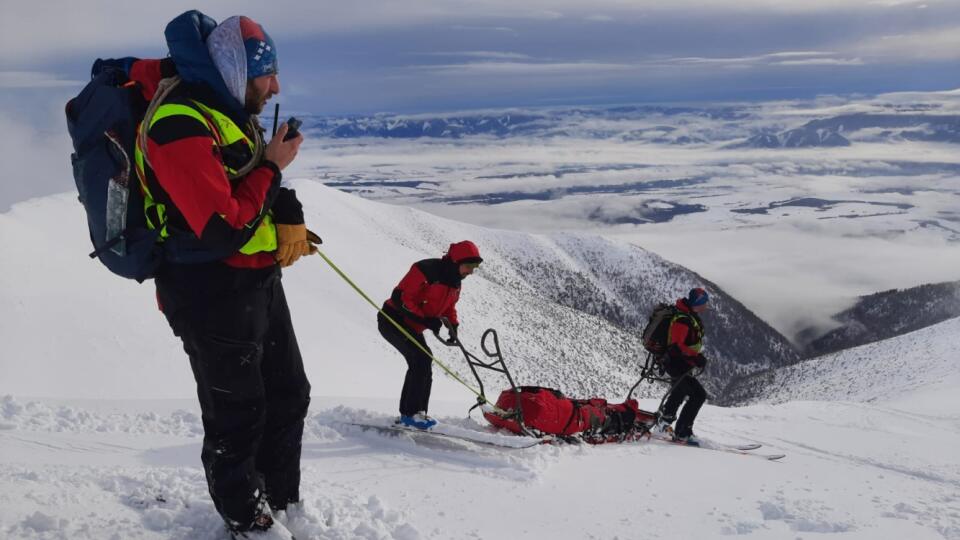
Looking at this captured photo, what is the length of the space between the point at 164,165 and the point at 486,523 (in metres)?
3.60

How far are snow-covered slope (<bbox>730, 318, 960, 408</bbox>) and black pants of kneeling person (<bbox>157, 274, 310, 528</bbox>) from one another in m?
A: 30.9

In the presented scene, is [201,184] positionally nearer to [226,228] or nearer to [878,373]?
[226,228]

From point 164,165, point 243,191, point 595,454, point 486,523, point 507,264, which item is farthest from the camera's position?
point 507,264

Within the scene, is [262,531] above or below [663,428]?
above

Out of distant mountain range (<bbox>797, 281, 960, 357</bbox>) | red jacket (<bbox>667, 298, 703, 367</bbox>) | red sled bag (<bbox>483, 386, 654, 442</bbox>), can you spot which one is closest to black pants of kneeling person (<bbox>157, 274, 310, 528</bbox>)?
red sled bag (<bbox>483, 386, 654, 442</bbox>)

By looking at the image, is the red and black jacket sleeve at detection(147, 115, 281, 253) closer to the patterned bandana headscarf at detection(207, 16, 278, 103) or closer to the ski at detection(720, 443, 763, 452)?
the patterned bandana headscarf at detection(207, 16, 278, 103)

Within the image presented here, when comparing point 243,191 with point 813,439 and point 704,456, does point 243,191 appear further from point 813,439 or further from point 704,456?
point 813,439

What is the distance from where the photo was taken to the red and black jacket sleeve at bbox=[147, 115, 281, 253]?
3.11 metres

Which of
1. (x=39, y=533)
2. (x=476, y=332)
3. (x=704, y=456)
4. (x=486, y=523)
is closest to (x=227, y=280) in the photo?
(x=39, y=533)

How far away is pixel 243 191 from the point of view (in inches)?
132

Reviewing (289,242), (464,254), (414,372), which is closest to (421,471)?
(414,372)

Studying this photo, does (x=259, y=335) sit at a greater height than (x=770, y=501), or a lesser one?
greater

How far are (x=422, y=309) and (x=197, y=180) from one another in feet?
16.6

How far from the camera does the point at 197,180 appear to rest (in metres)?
3.11
